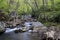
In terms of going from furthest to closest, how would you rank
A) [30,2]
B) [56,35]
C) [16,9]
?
1. [30,2]
2. [16,9]
3. [56,35]

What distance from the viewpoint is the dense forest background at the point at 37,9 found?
31656 millimetres

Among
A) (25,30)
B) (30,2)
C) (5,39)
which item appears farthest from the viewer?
(30,2)

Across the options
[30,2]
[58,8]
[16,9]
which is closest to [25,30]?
[58,8]

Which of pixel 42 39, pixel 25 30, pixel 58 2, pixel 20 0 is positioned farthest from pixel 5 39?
pixel 20 0

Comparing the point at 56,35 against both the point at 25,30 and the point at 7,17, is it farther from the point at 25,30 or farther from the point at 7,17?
the point at 7,17

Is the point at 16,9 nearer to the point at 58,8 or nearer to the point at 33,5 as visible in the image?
the point at 33,5

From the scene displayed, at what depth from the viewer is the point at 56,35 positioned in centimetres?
1895

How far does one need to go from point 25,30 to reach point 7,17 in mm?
9718

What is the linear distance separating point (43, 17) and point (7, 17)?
7.58 m

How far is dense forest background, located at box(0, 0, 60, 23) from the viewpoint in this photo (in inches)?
1246

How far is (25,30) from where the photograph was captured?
85.0ft

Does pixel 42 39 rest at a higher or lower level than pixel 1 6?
lower

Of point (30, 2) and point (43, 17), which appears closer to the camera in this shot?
point (43, 17)

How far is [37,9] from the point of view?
137 ft
